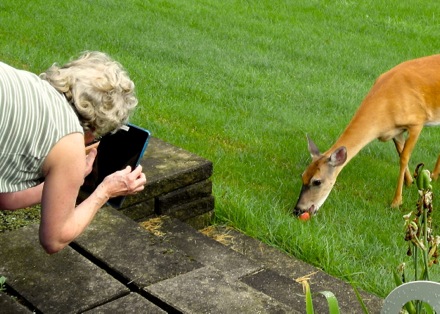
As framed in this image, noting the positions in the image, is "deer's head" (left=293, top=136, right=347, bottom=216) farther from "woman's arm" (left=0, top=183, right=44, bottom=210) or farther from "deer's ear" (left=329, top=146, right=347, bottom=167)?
"woman's arm" (left=0, top=183, right=44, bottom=210)

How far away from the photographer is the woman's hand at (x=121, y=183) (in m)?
3.32

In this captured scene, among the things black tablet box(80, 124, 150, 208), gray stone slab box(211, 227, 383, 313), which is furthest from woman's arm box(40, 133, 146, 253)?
gray stone slab box(211, 227, 383, 313)

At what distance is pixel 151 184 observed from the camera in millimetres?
4535

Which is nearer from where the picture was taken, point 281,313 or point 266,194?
point 281,313

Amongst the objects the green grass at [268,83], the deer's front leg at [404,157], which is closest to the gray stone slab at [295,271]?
the green grass at [268,83]

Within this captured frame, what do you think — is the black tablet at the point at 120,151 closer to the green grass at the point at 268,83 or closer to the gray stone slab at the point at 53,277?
the gray stone slab at the point at 53,277

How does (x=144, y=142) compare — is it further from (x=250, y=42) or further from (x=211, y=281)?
(x=250, y=42)

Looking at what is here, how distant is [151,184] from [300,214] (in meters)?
2.27

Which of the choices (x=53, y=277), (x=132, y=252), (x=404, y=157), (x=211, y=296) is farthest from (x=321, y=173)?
(x=53, y=277)

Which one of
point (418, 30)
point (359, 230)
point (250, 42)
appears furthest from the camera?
point (418, 30)

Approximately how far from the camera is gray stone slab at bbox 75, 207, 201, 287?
3.49 m

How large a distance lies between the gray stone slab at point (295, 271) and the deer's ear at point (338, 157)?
223cm

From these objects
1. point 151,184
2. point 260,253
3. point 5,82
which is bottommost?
point 260,253

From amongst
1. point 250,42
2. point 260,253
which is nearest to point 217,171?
point 260,253
